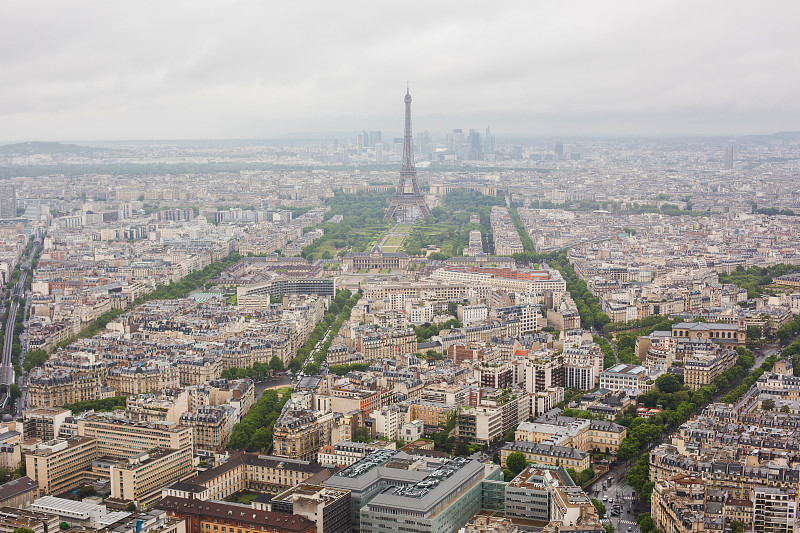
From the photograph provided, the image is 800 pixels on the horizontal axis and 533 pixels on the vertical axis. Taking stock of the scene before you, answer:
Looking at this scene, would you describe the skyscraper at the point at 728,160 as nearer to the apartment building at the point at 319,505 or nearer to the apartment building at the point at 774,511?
the apartment building at the point at 774,511

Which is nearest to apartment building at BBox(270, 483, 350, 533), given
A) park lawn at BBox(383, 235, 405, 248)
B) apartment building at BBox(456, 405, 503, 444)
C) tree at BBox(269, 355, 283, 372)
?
apartment building at BBox(456, 405, 503, 444)

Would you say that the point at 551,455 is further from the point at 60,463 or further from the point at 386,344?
the point at 386,344

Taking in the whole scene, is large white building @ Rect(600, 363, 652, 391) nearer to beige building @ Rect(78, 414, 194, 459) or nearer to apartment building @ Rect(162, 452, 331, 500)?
apartment building @ Rect(162, 452, 331, 500)

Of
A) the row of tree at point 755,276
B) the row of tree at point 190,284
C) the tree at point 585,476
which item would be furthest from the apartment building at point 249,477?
the row of tree at point 755,276

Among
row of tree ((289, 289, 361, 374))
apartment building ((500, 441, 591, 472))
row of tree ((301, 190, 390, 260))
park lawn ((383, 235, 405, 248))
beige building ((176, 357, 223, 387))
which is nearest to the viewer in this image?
apartment building ((500, 441, 591, 472))

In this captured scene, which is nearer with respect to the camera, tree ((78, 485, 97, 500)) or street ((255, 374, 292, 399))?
tree ((78, 485, 97, 500))

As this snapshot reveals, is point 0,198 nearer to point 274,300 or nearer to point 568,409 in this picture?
point 274,300

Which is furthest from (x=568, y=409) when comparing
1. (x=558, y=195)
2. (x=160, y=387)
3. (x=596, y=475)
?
(x=558, y=195)
